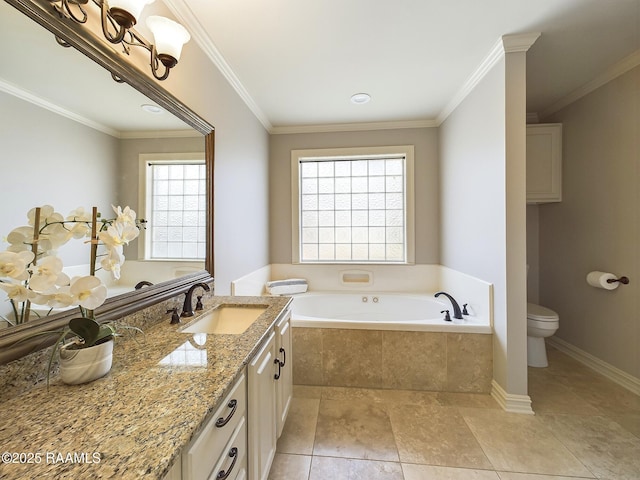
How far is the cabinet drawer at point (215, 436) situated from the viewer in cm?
61

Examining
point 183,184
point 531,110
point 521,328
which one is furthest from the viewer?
point 531,110

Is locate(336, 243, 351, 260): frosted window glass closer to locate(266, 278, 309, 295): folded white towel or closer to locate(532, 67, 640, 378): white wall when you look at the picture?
locate(266, 278, 309, 295): folded white towel

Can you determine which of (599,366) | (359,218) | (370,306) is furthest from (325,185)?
(599,366)

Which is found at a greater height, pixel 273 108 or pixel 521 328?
pixel 273 108

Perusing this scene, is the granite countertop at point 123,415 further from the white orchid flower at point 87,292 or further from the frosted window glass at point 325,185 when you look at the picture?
the frosted window glass at point 325,185

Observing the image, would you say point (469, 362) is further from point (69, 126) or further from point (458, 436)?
point (69, 126)

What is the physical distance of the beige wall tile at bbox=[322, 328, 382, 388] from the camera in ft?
6.83

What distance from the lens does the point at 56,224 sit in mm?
784

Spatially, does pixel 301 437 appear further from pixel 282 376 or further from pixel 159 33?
pixel 159 33

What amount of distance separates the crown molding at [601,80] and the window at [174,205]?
126 inches

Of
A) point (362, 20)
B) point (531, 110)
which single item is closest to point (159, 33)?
point (362, 20)

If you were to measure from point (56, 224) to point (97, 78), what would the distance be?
0.59m

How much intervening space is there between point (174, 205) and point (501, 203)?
2.08 meters

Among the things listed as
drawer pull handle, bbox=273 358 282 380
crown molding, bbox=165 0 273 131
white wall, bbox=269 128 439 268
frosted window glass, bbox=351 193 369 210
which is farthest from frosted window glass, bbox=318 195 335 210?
drawer pull handle, bbox=273 358 282 380
